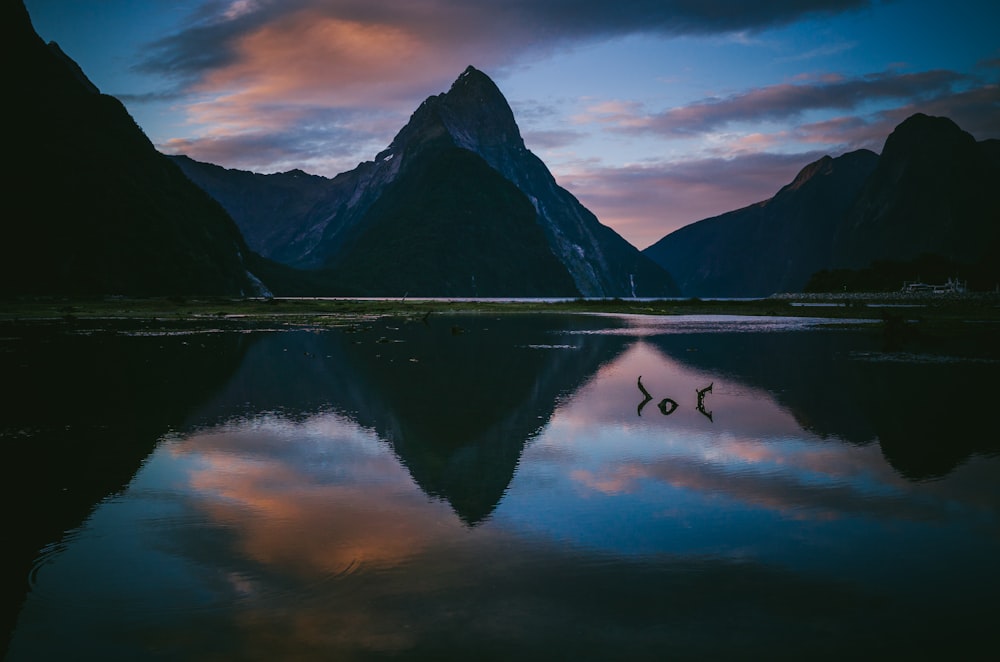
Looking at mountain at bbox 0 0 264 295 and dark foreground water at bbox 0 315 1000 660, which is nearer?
dark foreground water at bbox 0 315 1000 660

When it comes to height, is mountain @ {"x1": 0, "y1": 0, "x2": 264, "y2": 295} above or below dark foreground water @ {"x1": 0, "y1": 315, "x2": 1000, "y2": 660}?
above

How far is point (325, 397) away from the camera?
94.4 ft

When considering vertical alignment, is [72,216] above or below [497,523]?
above

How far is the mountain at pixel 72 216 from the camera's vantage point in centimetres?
15312

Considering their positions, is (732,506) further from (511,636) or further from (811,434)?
(811,434)

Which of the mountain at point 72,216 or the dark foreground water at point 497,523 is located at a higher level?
the mountain at point 72,216

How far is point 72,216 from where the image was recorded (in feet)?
556

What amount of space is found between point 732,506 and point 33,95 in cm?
22874

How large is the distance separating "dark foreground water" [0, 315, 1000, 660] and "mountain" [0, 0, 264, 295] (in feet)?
478

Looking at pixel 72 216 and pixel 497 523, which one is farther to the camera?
pixel 72 216

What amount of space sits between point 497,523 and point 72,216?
190229 mm

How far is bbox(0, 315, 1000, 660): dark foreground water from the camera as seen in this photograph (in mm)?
8727

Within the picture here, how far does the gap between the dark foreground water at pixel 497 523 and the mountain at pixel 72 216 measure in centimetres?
14559

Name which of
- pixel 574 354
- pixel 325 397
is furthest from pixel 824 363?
pixel 325 397
